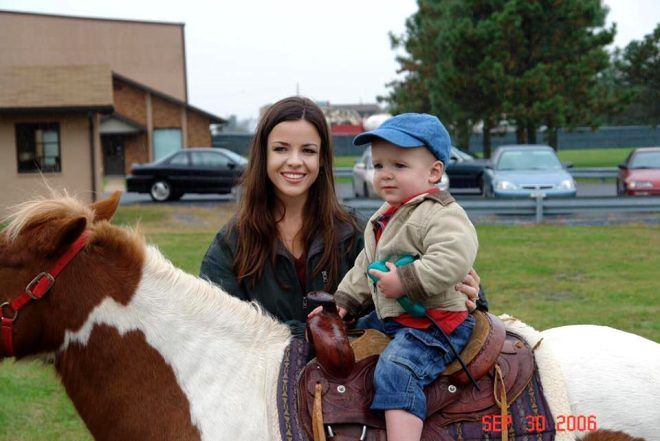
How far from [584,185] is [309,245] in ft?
102

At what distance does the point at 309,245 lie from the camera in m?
3.65

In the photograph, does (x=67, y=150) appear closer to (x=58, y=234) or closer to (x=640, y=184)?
(x=640, y=184)

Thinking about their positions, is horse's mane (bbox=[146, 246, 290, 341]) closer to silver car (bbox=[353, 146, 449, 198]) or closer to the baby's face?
the baby's face

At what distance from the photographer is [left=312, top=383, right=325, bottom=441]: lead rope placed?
2752 mm

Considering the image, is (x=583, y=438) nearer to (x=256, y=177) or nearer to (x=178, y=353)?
(x=178, y=353)

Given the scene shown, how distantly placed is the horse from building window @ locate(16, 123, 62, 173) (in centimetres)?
2108

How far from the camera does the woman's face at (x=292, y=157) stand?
3.59 m

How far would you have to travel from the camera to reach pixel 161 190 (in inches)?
1032

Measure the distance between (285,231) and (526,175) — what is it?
648 inches

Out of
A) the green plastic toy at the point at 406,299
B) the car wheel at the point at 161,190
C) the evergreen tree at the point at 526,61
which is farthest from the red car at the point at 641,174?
the green plastic toy at the point at 406,299

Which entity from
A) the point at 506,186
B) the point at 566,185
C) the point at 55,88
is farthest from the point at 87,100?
the point at 566,185

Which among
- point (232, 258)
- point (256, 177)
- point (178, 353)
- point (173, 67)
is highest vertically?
point (173, 67)

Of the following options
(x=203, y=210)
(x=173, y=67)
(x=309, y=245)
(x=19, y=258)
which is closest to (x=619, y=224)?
(x=203, y=210)

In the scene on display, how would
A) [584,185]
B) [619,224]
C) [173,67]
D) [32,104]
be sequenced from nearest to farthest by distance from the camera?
[619,224] < [32,104] < [584,185] < [173,67]
